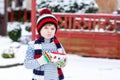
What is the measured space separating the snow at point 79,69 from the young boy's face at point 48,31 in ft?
12.2

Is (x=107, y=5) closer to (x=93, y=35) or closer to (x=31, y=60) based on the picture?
(x=93, y=35)

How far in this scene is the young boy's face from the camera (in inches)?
164

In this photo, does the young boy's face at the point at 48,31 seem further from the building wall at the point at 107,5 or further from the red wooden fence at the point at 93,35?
the building wall at the point at 107,5

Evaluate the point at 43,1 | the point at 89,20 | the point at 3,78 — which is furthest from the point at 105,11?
the point at 3,78

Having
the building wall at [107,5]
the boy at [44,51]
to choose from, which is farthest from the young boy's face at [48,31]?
the building wall at [107,5]

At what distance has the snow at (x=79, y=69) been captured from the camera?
802 centimetres

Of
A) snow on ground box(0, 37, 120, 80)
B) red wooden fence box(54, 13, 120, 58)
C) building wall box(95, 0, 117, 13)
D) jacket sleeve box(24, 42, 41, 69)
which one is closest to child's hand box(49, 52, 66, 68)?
jacket sleeve box(24, 42, 41, 69)

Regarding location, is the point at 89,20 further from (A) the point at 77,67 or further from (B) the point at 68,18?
(A) the point at 77,67

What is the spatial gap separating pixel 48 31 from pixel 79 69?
473 cm

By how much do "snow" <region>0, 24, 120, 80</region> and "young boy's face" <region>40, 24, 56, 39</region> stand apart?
12.2 ft

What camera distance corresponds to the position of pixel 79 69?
880 centimetres

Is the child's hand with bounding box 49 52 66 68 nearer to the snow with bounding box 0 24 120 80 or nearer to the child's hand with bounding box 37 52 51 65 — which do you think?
the child's hand with bounding box 37 52 51 65

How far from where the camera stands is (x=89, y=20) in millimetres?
10352

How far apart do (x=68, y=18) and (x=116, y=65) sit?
2.30m
